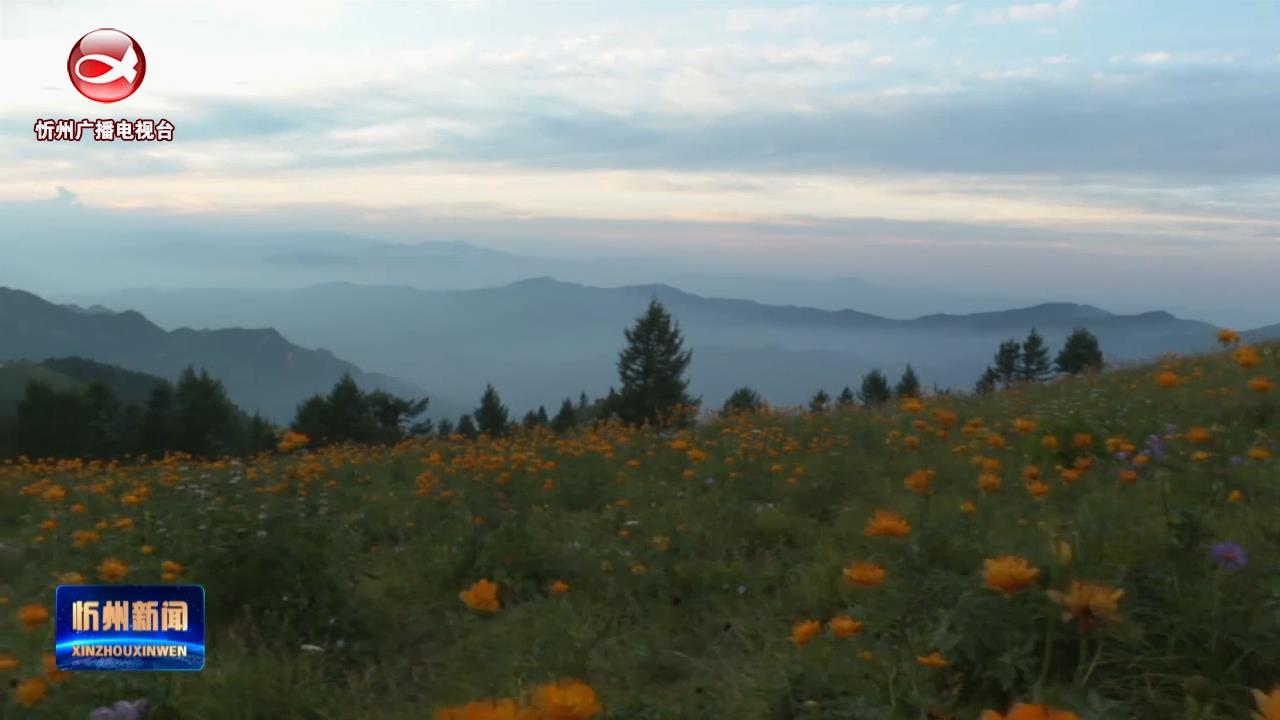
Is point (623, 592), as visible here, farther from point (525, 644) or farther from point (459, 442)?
point (459, 442)

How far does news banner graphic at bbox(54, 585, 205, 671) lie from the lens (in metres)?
2.26

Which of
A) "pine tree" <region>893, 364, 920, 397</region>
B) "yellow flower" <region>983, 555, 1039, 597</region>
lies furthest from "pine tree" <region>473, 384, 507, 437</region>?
"yellow flower" <region>983, 555, 1039, 597</region>

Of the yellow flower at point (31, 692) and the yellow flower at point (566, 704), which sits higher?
the yellow flower at point (566, 704)

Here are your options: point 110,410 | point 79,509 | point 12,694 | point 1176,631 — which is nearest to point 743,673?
point 1176,631

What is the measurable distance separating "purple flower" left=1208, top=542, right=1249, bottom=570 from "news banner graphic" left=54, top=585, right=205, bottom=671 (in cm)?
263

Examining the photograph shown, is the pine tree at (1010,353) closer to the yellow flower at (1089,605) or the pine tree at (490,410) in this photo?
the pine tree at (490,410)

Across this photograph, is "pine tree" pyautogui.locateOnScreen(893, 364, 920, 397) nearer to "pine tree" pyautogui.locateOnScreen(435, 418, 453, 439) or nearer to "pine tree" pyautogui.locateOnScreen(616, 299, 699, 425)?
"pine tree" pyautogui.locateOnScreen(435, 418, 453, 439)

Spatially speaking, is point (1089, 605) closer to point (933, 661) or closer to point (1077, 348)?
point (933, 661)

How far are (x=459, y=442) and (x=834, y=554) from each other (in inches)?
198

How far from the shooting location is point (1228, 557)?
184 cm

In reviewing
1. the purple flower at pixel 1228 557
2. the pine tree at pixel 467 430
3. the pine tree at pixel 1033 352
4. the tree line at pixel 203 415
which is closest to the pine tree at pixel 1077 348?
the tree line at pixel 203 415

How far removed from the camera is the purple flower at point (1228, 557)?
184cm

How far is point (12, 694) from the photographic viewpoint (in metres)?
2.08

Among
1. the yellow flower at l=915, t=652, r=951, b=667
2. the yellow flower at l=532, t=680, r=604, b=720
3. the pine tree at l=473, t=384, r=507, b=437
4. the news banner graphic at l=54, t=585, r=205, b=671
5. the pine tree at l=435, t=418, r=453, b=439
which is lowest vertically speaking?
the pine tree at l=473, t=384, r=507, b=437
